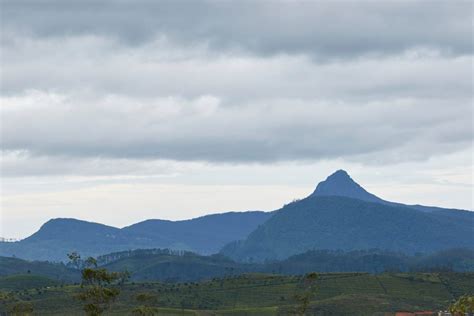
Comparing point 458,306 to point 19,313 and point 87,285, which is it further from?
point 19,313

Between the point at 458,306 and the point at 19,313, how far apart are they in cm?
9842

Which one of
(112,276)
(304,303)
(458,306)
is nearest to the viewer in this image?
(458,306)

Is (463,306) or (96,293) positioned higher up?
(96,293)

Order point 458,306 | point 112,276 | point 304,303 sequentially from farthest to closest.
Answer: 1. point 304,303
2. point 112,276
3. point 458,306

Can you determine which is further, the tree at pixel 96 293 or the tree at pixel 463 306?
the tree at pixel 96 293

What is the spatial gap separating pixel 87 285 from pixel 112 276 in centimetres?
1310

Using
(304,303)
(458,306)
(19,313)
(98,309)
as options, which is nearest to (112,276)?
(98,309)

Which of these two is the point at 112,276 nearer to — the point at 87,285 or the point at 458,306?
the point at 87,285

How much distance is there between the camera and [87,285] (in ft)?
620

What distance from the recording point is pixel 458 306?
159 metres

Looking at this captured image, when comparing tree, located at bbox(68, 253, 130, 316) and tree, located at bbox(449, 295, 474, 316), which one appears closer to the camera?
tree, located at bbox(449, 295, 474, 316)

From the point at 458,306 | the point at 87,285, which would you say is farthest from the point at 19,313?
the point at 458,306

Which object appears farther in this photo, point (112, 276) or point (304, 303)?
point (304, 303)

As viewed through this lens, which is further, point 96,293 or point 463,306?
point 96,293
